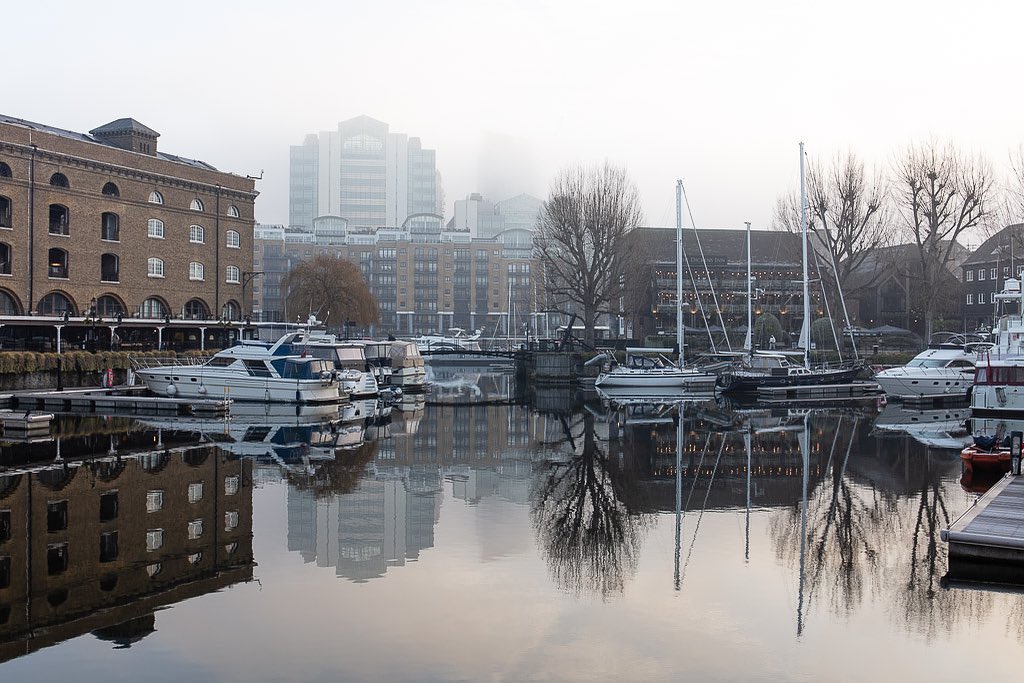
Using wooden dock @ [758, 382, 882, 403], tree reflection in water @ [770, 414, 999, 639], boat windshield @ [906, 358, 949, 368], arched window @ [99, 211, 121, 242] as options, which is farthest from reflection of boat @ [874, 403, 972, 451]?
arched window @ [99, 211, 121, 242]

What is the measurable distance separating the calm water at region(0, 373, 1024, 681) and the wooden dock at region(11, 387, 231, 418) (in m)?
7.66

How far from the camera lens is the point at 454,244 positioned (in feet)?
451

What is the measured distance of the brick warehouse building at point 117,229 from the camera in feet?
148

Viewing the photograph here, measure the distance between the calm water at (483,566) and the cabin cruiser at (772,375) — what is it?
64.1 ft

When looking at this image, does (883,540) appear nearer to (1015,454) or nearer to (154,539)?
(1015,454)

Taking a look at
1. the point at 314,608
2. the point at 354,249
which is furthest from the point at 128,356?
the point at 354,249

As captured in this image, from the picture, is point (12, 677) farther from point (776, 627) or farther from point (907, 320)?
point (907, 320)

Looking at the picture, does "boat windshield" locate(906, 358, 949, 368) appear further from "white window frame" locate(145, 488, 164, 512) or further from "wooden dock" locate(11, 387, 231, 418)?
"white window frame" locate(145, 488, 164, 512)

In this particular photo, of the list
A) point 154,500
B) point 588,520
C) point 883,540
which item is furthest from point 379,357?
point 883,540

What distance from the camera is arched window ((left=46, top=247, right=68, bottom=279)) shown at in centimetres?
4722

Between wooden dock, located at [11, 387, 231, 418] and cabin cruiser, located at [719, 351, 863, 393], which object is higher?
cabin cruiser, located at [719, 351, 863, 393]

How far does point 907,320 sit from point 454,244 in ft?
257

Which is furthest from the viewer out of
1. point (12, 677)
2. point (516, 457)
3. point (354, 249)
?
point (354, 249)

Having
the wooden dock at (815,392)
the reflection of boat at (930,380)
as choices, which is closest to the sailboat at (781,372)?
the wooden dock at (815,392)
